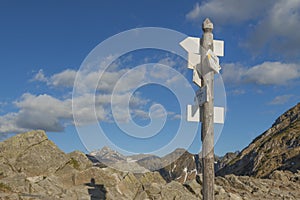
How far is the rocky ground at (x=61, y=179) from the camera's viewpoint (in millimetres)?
26734

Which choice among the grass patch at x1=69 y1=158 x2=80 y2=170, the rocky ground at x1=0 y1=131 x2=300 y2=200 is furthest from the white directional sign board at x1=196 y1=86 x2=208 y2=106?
the grass patch at x1=69 y1=158 x2=80 y2=170

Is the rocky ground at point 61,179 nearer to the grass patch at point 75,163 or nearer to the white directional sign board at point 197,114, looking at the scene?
the grass patch at point 75,163

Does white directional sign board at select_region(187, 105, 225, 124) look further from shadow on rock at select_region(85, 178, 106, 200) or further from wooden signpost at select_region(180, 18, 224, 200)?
shadow on rock at select_region(85, 178, 106, 200)

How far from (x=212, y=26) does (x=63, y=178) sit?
2363 cm

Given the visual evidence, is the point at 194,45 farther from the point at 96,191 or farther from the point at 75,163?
the point at 75,163

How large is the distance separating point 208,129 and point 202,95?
956 mm

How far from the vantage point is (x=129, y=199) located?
29.1 metres

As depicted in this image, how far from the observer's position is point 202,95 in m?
10.1

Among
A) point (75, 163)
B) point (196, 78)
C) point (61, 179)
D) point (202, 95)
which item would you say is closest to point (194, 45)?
point (196, 78)

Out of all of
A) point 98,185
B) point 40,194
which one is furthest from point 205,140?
point 98,185

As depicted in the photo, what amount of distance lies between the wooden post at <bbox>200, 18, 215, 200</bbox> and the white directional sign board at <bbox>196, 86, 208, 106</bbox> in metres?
0.10

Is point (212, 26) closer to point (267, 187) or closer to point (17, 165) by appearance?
point (17, 165)

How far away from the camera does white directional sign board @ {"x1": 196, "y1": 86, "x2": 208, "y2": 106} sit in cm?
991

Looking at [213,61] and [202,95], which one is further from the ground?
[213,61]
